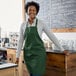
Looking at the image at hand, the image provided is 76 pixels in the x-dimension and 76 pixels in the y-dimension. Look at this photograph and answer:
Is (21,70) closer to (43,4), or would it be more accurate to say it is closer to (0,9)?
(43,4)

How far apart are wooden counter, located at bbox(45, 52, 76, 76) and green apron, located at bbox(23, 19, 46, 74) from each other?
28 centimetres

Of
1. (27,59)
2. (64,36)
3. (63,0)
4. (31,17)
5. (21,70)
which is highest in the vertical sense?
(63,0)

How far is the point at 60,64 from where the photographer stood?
2650 millimetres

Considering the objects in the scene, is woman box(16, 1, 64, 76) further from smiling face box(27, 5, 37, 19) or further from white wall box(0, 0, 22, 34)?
white wall box(0, 0, 22, 34)

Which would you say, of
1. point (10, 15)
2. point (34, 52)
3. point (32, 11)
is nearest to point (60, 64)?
point (34, 52)

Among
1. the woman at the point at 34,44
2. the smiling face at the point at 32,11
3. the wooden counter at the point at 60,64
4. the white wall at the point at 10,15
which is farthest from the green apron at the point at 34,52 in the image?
the white wall at the point at 10,15

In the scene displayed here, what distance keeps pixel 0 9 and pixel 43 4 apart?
1423 millimetres

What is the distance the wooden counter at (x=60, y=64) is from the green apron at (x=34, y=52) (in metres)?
0.28

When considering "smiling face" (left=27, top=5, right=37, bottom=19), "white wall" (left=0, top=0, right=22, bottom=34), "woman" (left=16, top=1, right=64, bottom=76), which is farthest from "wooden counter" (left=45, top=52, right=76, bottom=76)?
"white wall" (left=0, top=0, right=22, bottom=34)

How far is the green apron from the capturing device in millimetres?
2471

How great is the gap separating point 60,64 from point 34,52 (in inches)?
18.2

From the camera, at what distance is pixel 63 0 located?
125 inches

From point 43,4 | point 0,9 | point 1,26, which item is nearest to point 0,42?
point 1,26

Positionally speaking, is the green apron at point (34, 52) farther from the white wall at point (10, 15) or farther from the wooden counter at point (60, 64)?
the white wall at point (10, 15)
